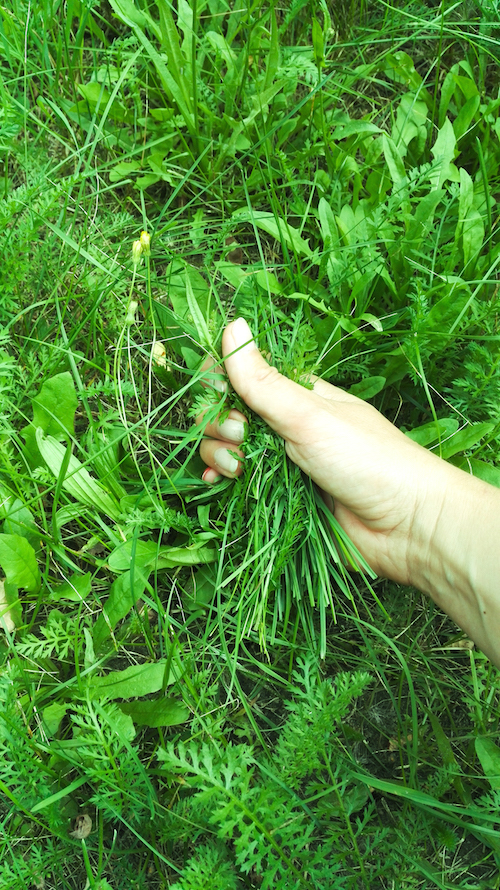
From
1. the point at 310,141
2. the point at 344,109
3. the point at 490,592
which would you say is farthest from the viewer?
the point at 344,109

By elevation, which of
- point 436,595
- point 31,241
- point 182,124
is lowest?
point 436,595

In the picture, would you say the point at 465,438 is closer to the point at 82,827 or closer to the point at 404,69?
the point at 404,69

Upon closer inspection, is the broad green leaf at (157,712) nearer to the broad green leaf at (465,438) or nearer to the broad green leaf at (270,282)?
the broad green leaf at (465,438)

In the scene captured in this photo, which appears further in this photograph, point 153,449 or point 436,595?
point 153,449

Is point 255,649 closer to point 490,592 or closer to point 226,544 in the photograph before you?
point 226,544

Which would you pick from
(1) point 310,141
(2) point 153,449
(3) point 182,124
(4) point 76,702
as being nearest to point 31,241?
(3) point 182,124

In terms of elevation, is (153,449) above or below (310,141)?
below

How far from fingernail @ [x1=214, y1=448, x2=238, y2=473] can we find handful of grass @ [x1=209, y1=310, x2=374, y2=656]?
41mm

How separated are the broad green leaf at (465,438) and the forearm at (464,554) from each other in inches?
4.3

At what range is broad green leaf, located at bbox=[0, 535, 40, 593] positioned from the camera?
67.4 inches

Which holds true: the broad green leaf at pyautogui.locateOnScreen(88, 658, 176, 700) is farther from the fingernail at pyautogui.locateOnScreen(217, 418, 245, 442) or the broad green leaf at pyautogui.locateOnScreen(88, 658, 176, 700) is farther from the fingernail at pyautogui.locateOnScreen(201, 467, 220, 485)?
the fingernail at pyautogui.locateOnScreen(217, 418, 245, 442)

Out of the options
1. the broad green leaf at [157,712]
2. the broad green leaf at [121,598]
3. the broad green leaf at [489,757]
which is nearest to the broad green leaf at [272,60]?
the broad green leaf at [121,598]

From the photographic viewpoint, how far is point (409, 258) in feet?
6.16

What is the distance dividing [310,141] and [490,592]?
1539mm
